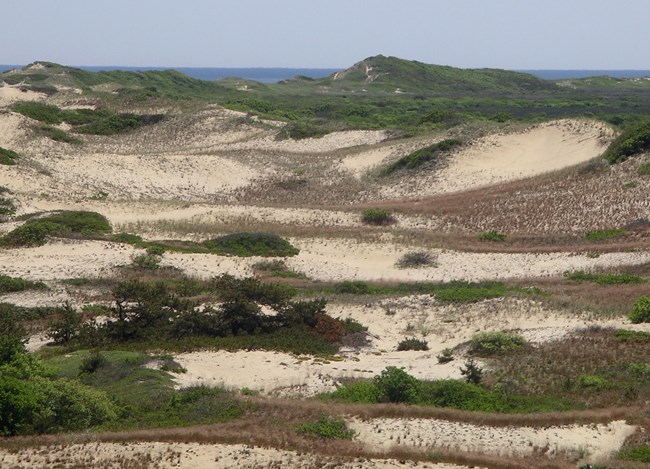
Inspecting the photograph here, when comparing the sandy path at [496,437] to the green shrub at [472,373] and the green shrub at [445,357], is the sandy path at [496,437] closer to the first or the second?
the green shrub at [472,373]

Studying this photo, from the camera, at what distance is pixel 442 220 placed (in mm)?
36844

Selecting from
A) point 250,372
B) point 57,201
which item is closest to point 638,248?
point 250,372

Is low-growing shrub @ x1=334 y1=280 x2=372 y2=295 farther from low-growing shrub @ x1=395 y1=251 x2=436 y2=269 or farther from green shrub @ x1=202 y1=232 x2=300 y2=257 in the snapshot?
green shrub @ x1=202 y1=232 x2=300 y2=257

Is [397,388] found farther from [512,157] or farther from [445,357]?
[512,157]

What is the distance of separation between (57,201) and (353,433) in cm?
2917

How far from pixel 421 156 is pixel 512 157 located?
5577mm

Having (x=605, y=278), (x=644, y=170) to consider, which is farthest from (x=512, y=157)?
(x=605, y=278)

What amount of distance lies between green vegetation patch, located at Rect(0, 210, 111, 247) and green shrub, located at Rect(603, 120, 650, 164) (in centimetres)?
2460

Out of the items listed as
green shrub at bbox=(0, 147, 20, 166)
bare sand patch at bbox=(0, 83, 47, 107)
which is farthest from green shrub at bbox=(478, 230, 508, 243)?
bare sand patch at bbox=(0, 83, 47, 107)

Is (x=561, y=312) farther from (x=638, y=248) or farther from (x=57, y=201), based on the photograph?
(x=57, y=201)

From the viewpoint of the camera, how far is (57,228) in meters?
30.7

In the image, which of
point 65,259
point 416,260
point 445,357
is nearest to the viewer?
point 445,357

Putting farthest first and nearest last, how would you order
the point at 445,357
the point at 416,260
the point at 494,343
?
1. the point at 416,260
2. the point at 494,343
3. the point at 445,357

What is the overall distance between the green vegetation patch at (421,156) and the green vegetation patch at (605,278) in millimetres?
22717
